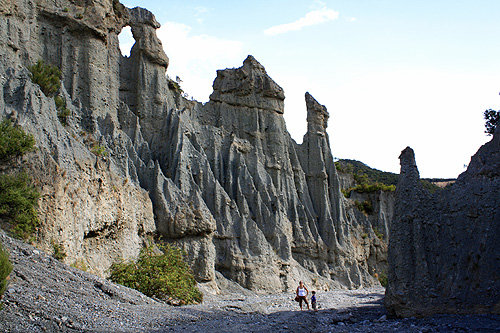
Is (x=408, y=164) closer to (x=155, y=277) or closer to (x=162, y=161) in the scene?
(x=155, y=277)

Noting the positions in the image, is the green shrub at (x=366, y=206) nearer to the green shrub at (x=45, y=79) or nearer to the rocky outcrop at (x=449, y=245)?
the green shrub at (x=45, y=79)

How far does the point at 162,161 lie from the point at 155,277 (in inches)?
500

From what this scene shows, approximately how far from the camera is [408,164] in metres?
16.6

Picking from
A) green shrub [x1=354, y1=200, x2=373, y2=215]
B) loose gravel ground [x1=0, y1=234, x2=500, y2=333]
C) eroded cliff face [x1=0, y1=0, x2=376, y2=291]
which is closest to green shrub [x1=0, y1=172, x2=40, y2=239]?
eroded cliff face [x1=0, y1=0, x2=376, y2=291]

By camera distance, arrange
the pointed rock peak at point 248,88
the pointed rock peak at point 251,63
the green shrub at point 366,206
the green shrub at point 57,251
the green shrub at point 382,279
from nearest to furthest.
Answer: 1. the green shrub at point 57,251
2. the pointed rock peak at point 248,88
3. the pointed rock peak at point 251,63
4. the green shrub at point 382,279
5. the green shrub at point 366,206

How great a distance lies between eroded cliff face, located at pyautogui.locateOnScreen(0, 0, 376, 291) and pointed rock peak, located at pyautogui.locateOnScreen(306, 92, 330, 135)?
5.0 inches

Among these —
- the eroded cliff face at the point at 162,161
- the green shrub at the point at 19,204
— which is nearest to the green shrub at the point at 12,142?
the eroded cliff face at the point at 162,161

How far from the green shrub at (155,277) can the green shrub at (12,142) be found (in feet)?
19.0

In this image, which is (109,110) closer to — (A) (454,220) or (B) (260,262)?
(B) (260,262)

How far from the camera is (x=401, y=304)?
48.9 feet

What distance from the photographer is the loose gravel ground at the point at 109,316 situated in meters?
11.7

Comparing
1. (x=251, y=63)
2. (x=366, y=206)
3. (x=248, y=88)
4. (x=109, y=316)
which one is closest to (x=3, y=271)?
(x=109, y=316)

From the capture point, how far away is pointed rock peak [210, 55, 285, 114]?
135 ft

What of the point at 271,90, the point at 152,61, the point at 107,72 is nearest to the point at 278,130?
the point at 271,90
